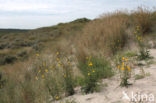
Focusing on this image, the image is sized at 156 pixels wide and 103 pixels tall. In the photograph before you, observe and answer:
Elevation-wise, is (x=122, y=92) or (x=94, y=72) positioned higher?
(x=94, y=72)

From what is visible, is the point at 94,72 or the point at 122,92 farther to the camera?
the point at 94,72

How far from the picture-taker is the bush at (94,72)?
9.11 ft

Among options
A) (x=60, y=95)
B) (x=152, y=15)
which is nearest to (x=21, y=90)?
(x=60, y=95)

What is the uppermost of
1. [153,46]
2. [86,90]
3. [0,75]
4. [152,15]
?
[152,15]

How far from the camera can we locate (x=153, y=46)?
530 centimetres

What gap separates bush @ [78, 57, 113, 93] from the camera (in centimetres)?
278

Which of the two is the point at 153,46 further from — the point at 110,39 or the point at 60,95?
the point at 60,95

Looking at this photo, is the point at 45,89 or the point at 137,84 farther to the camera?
the point at 45,89

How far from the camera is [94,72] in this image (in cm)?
303

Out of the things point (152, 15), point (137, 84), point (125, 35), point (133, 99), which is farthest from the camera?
point (152, 15)

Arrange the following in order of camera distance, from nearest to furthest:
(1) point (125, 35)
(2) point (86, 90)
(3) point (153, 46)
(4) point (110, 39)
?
(2) point (86, 90) → (3) point (153, 46) → (4) point (110, 39) → (1) point (125, 35)

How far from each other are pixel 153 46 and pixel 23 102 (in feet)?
15.5

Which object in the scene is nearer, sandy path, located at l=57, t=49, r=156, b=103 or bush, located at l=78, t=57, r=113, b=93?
sandy path, located at l=57, t=49, r=156, b=103

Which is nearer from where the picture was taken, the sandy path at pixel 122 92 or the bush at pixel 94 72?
the sandy path at pixel 122 92
